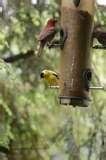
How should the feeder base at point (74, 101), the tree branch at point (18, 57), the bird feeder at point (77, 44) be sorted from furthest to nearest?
the tree branch at point (18, 57) → the bird feeder at point (77, 44) → the feeder base at point (74, 101)

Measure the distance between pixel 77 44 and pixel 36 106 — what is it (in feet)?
9.72

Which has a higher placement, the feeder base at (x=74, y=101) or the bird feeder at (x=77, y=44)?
the bird feeder at (x=77, y=44)

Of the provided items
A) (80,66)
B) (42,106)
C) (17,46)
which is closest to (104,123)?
(42,106)

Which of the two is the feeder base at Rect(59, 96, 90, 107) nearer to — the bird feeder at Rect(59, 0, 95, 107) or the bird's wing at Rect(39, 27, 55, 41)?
the bird feeder at Rect(59, 0, 95, 107)

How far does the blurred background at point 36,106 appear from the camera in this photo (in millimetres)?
7273

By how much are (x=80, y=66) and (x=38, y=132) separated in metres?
3.07

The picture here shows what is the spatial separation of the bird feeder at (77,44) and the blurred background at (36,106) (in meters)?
2.57

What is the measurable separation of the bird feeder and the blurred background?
257cm

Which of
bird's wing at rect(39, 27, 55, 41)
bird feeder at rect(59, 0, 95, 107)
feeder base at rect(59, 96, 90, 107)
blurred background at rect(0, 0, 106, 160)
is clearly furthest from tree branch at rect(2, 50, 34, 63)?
feeder base at rect(59, 96, 90, 107)

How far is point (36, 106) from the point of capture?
7418 mm

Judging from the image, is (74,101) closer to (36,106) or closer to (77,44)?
(77,44)

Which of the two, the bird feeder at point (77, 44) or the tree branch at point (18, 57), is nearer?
the bird feeder at point (77, 44)

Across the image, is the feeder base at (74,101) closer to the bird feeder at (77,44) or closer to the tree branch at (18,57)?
the bird feeder at (77,44)

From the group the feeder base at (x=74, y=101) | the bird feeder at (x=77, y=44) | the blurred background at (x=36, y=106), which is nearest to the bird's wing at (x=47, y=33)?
the bird feeder at (x=77, y=44)
